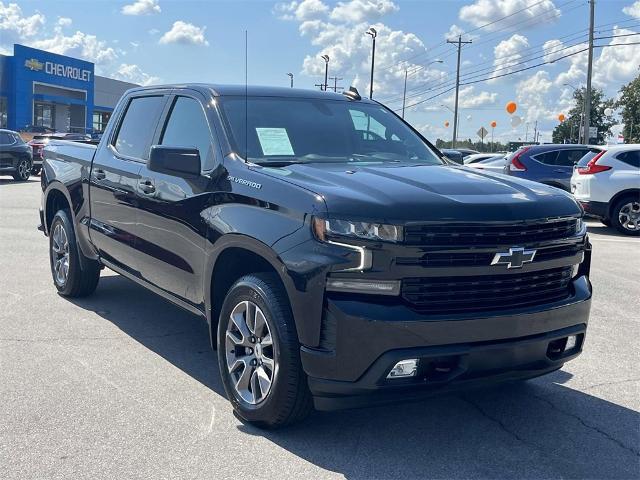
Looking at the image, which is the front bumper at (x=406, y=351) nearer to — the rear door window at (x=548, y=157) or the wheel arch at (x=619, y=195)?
the wheel arch at (x=619, y=195)

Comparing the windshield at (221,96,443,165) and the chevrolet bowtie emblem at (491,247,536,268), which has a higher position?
the windshield at (221,96,443,165)

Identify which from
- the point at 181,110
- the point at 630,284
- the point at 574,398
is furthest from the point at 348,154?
the point at 630,284

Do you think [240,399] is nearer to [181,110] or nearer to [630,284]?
[181,110]

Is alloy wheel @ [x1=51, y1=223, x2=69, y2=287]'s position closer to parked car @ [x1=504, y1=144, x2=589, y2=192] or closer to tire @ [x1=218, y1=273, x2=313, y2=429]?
tire @ [x1=218, y1=273, x2=313, y2=429]

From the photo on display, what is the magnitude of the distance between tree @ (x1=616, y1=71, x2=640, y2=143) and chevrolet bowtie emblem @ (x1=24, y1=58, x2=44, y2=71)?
53.9 metres

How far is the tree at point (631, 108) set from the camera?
7319 centimetres

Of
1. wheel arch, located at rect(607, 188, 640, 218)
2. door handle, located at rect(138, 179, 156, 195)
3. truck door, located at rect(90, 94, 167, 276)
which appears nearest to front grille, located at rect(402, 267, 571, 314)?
door handle, located at rect(138, 179, 156, 195)

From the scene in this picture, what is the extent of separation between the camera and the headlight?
3443 millimetres

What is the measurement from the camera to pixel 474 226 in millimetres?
3527

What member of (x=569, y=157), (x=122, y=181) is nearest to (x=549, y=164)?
(x=569, y=157)

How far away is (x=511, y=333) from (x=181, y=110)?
286cm

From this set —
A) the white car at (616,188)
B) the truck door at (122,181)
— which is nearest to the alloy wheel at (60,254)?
the truck door at (122,181)

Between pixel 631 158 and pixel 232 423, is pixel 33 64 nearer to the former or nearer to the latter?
pixel 631 158

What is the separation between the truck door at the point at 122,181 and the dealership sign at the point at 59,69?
4899cm
